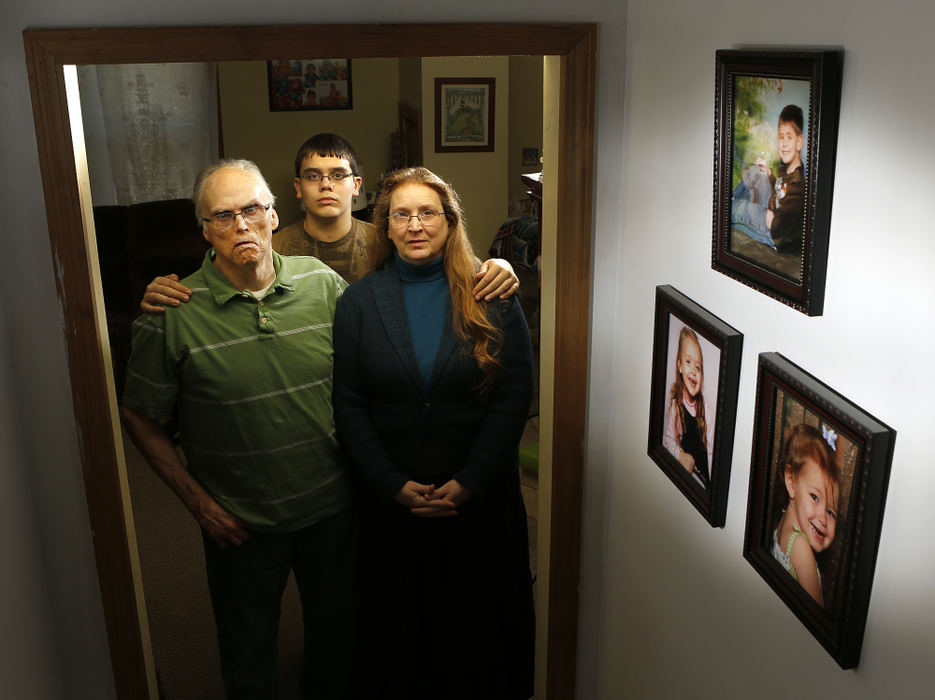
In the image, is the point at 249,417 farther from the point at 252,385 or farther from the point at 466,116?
the point at 466,116

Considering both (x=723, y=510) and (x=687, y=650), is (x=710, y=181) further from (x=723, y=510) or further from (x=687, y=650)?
(x=687, y=650)

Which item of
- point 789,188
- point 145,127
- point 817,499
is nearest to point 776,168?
point 789,188

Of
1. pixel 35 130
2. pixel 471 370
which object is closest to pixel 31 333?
pixel 35 130

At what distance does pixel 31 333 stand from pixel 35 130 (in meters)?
0.40

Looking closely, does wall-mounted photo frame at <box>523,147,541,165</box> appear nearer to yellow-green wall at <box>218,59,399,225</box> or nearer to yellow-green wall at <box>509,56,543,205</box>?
yellow-green wall at <box>509,56,543,205</box>

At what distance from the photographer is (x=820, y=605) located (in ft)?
4.27

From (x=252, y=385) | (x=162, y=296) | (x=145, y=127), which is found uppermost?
(x=145, y=127)

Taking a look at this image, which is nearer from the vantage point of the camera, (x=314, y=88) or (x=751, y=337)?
(x=751, y=337)

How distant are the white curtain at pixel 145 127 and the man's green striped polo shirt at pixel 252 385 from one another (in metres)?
0.82

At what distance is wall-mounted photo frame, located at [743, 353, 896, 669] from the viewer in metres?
1.18

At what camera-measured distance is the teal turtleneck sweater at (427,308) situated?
2.23 metres

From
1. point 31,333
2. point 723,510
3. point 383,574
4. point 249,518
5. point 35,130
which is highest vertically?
point 35,130

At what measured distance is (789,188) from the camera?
4.30ft

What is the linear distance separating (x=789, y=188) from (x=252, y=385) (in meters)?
1.31
